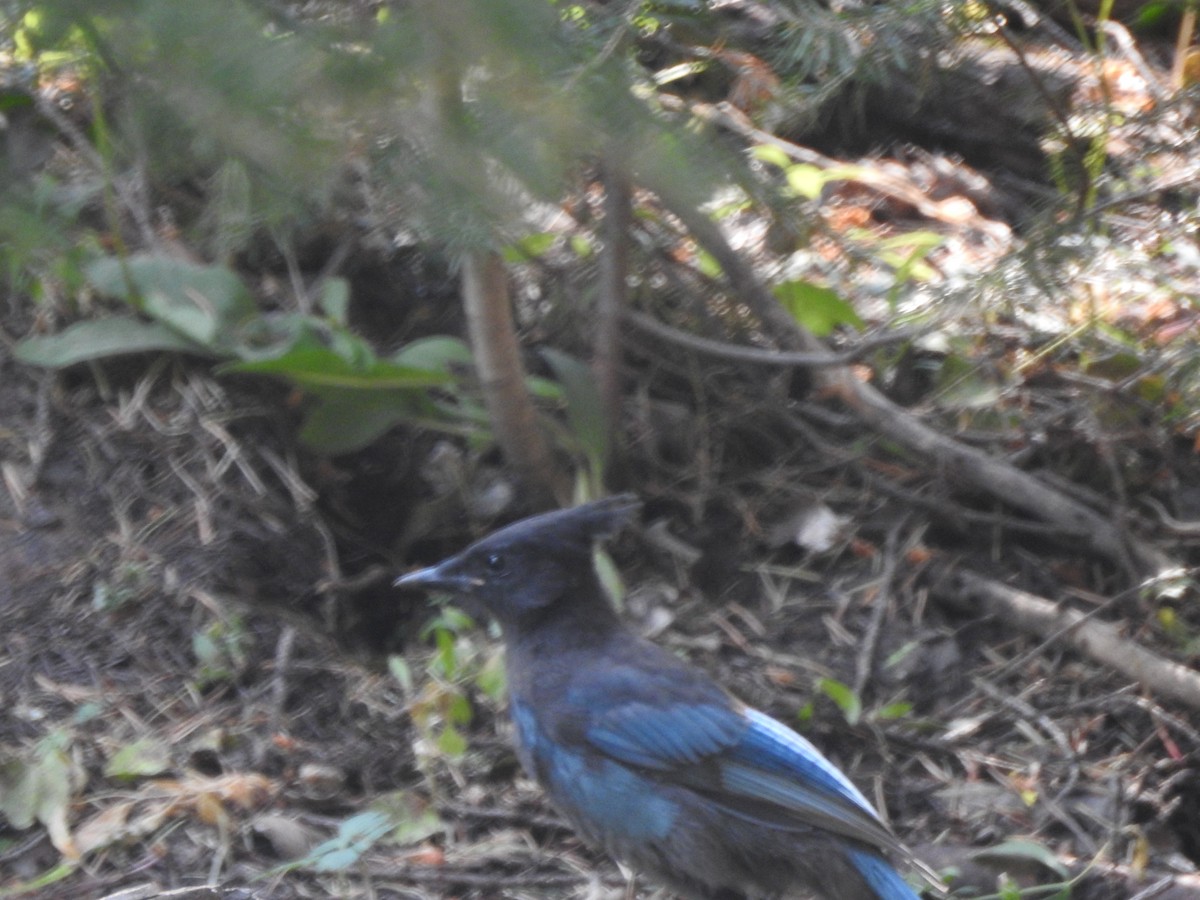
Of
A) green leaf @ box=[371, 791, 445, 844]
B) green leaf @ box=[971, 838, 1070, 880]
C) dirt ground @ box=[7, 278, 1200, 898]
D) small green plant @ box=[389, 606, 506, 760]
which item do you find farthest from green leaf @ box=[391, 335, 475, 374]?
green leaf @ box=[971, 838, 1070, 880]

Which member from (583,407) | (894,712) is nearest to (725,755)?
(894,712)

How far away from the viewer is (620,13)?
219cm

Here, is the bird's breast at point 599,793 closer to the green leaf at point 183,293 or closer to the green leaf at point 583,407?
the green leaf at point 583,407

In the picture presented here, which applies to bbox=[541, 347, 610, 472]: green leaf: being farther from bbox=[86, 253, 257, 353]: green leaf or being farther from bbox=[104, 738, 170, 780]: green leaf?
bbox=[104, 738, 170, 780]: green leaf

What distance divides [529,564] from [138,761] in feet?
2.88

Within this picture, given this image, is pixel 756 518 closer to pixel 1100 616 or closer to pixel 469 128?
pixel 1100 616

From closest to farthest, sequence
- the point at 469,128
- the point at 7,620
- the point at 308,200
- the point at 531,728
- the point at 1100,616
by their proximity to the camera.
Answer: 1. the point at 469,128
2. the point at 308,200
3. the point at 531,728
4. the point at 7,620
5. the point at 1100,616

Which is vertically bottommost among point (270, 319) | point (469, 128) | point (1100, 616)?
point (1100, 616)

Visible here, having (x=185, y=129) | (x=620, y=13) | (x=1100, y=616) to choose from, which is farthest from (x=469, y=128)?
(x=1100, y=616)

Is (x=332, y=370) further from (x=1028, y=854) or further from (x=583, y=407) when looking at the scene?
(x=1028, y=854)

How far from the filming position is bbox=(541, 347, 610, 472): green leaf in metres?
3.57

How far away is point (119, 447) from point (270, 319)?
0.49 metres

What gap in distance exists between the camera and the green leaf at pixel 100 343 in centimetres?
353

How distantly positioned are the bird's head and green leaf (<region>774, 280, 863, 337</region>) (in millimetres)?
964
